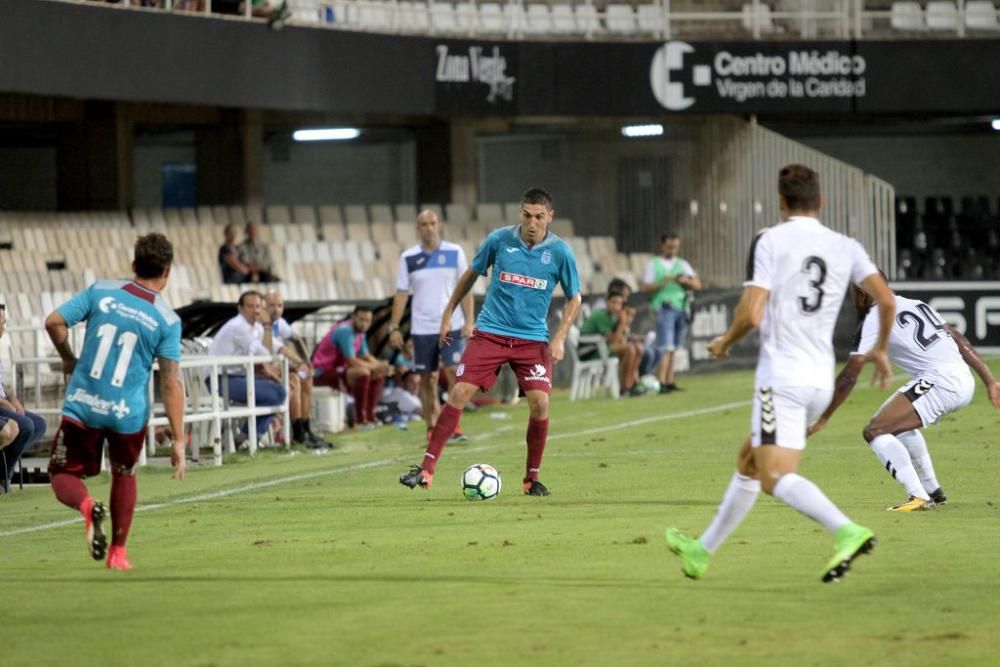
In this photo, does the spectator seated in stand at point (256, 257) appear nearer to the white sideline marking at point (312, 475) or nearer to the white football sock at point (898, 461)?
the white sideline marking at point (312, 475)

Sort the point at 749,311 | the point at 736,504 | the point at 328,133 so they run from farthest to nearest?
the point at 328,133 < the point at 736,504 < the point at 749,311

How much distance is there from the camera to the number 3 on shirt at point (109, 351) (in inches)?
348

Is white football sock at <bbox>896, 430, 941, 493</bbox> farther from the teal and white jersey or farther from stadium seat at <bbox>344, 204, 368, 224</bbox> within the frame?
stadium seat at <bbox>344, 204, 368, 224</bbox>

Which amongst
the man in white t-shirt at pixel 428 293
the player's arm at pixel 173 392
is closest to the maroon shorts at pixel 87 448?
the player's arm at pixel 173 392

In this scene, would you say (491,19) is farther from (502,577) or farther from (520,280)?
(502,577)

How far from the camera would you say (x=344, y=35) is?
92.9 ft

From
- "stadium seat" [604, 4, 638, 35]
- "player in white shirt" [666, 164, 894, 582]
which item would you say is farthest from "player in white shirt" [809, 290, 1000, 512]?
"stadium seat" [604, 4, 638, 35]

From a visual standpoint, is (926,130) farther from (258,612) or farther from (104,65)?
(258,612)

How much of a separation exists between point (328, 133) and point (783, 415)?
90.4ft

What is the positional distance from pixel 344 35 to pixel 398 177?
32.3 feet

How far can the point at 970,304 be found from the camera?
93.6 ft

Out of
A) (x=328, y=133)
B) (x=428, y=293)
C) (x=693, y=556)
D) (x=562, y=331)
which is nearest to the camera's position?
(x=693, y=556)

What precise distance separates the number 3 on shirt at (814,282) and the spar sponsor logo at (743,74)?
2400cm

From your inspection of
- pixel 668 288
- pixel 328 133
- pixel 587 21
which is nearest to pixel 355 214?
pixel 328 133
